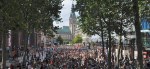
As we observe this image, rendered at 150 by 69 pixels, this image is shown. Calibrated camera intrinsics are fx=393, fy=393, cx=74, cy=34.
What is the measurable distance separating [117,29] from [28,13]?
438 inches

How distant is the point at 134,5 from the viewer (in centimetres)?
2408

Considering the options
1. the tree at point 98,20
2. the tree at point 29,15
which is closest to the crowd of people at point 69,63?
the tree at point 98,20

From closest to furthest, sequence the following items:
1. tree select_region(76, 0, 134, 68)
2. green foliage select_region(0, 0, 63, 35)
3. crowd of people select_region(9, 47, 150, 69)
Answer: green foliage select_region(0, 0, 63, 35), tree select_region(76, 0, 134, 68), crowd of people select_region(9, 47, 150, 69)

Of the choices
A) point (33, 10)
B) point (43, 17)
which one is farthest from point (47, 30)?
point (33, 10)

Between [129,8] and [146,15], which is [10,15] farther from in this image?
[146,15]

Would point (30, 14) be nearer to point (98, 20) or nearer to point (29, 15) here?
point (29, 15)

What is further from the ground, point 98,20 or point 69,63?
point 98,20

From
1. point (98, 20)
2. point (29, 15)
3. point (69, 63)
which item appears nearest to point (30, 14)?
point (29, 15)

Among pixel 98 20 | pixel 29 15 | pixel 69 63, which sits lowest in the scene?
pixel 69 63

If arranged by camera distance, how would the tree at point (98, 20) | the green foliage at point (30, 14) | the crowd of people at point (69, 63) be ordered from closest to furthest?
the green foliage at point (30, 14)
the tree at point (98, 20)
the crowd of people at point (69, 63)

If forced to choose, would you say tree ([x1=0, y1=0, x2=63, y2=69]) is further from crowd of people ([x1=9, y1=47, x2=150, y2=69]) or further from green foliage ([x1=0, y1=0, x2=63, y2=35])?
crowd of people ([x1=9, y1=47, x2=150, y2=69])

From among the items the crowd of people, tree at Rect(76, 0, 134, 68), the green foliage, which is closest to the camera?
the green foliage

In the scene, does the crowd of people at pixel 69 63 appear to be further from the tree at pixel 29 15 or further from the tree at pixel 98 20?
the tree at pixel 29 15

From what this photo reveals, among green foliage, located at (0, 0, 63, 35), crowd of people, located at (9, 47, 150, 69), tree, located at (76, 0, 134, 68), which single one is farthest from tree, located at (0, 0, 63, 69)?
tree, located at (76, 0, 134, 68)
